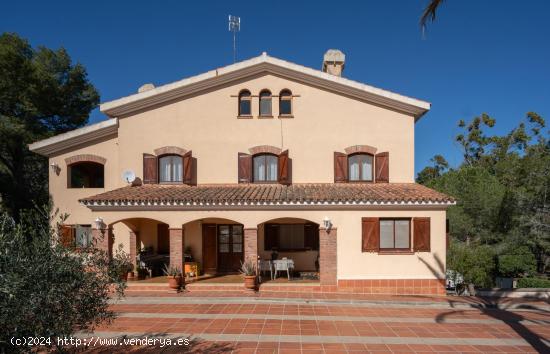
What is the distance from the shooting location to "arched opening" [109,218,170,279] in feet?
48.1

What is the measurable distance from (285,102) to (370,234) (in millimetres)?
7189

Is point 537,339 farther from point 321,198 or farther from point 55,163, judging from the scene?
point 55,163

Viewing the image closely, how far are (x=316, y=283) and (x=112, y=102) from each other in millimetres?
12170

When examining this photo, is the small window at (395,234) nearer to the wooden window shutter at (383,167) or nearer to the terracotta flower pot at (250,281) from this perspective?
the wooden window shutter at (383,167)

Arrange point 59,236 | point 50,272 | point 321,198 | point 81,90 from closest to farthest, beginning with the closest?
1. point 50,272
2. point 59,236
3. point 321,198
4. point 81,90

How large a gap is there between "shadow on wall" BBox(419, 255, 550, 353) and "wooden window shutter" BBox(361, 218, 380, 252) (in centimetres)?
194

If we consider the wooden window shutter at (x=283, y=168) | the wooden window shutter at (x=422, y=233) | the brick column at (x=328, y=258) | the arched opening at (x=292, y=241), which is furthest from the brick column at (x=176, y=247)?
the wooden window shutter at (x=422, y=233)

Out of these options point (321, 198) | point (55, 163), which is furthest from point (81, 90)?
point (321, 198)

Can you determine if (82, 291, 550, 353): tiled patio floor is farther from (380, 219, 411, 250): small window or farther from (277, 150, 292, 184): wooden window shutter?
(277, 150, 292, 184): wooden window shutter

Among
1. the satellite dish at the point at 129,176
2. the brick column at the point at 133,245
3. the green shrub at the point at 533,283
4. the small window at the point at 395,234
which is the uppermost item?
the satellite dish at the point at 129,176

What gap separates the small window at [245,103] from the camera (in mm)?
15844

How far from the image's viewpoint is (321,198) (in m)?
12.8

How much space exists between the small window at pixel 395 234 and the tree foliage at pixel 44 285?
10.3 metres

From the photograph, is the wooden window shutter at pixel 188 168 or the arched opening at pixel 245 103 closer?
the wooden window shutter at pixel 188 168
